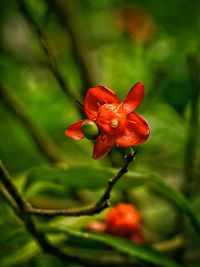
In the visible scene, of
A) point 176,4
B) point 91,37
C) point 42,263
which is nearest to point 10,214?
point 42,263

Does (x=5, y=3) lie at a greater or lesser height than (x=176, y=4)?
greater

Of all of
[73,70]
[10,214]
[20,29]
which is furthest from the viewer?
[20,29]

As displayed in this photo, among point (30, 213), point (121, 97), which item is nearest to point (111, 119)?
point (30, 213)

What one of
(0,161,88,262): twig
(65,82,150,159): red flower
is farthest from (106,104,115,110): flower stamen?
(0,161,88,262): twig

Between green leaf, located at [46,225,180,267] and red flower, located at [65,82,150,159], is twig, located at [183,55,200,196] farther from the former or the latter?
red flower, located at [65,82,150,159]

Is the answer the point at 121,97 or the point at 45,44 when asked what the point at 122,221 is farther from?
the point at 121,97

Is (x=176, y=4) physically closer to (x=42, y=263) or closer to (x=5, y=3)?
(x=5, y=3)
